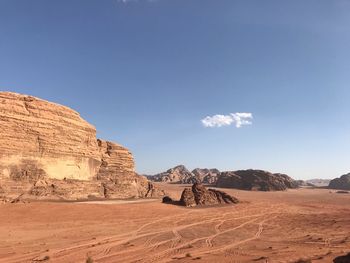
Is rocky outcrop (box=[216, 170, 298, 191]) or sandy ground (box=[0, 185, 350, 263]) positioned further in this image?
rocky outcrop (box=[216, 170, 298, 191])

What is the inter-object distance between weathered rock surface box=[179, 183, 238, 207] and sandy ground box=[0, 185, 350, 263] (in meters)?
8.20

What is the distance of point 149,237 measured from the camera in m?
16.8

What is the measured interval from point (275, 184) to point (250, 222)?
214 feet

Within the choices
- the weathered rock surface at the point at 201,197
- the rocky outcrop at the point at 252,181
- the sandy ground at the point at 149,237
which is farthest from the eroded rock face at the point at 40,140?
the rocky outcrop at the point at 252,181

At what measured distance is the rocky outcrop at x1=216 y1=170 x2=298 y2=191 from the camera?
84.1 metres

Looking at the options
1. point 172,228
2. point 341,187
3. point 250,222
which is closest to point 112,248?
point 172,228

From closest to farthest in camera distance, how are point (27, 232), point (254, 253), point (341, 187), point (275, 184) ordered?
point (254, 253), point (27, 232), point (275, 184), point (341, 187)

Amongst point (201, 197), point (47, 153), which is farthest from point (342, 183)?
point (47, 153)

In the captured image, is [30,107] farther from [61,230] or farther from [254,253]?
[254,253]

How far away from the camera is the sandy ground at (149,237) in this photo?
12.0m

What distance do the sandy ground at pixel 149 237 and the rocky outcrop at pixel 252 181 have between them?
60154 millimetres

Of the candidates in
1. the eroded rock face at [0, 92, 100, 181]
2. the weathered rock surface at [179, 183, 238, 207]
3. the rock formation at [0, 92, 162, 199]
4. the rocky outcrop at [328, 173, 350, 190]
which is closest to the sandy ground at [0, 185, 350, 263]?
the rock formation at [0, 92, 162, 199]

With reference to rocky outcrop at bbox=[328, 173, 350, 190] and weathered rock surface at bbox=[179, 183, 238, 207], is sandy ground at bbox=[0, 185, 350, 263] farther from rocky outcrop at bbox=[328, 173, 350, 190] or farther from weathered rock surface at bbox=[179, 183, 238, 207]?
rocky outcrop at bbox=[328, 173, 350, 190]

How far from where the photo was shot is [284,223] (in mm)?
23688
